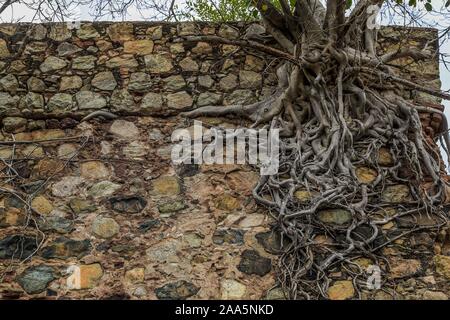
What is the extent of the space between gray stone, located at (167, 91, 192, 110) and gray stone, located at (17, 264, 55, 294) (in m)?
1.34

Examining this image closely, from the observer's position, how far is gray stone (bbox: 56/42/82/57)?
4.47 m

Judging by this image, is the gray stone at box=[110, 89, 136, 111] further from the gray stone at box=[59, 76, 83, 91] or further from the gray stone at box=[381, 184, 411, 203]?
the gray stone at box=[381, 184, 411, 203]

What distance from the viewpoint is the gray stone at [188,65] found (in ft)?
14.4

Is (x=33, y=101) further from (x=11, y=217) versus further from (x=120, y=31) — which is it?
(x=11, y=217)

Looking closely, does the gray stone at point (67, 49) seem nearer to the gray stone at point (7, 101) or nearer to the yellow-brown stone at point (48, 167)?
the gray stone at point (7, 101)

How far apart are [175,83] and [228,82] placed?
14.2 inches

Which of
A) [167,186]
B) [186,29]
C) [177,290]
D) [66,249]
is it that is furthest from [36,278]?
[186,29]

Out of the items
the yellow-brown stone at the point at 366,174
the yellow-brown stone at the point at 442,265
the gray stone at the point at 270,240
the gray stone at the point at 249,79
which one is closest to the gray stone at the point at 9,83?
the gray stone at the point at 249,79

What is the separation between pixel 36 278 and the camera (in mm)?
3543

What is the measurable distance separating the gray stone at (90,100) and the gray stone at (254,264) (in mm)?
1476

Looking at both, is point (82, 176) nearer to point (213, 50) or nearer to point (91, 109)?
point (91, 109)

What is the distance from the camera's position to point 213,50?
14.6 feet
